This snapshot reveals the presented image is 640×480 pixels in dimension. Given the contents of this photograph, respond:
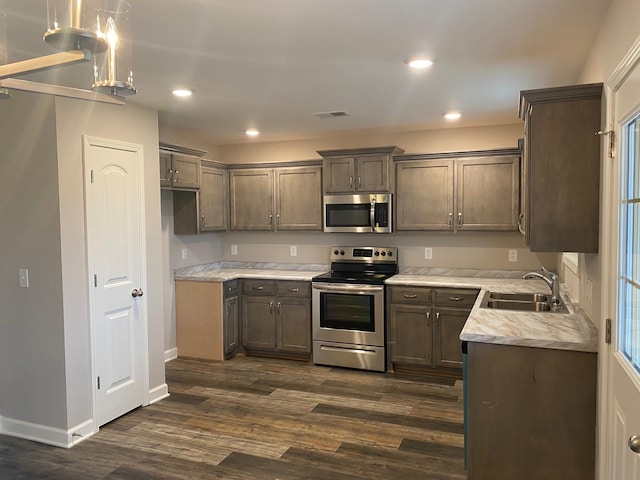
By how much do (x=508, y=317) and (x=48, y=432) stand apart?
3.19 meters

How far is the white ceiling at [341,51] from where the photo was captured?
7.04 ft

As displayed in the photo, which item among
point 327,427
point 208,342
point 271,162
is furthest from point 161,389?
point 271,162

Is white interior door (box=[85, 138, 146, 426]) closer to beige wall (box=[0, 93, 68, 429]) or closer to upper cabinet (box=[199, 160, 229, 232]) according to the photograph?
beige wall (box=[0, 93, 68, 429])

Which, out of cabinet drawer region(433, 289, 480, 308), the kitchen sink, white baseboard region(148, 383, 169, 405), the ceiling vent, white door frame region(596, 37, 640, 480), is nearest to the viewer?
white door frame region(596, 37, 640, 480)

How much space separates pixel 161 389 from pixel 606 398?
11.0 ft

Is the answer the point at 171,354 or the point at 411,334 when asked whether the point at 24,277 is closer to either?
the point at 171,354

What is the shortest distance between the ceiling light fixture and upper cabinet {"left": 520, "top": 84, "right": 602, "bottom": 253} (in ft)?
6.53

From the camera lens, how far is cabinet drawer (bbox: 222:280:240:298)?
16.6ft

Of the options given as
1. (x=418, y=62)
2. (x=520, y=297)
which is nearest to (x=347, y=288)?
(x=520, y=297)

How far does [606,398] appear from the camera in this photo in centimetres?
213

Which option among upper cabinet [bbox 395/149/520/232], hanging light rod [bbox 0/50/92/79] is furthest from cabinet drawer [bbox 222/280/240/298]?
hanging light rod [bbox 0/50/92/79]

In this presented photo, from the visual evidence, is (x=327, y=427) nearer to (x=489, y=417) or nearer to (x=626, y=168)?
(x=489, y=417)

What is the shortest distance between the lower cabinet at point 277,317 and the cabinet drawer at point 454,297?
4.42 ft

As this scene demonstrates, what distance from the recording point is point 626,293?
183cm
